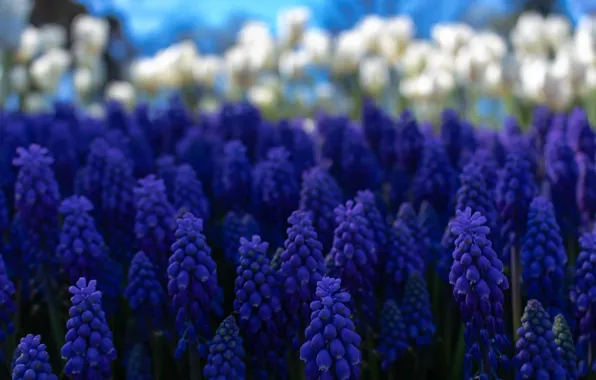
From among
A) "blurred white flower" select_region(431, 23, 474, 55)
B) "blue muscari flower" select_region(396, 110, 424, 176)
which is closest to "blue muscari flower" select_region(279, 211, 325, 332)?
"blue muscari flower" select_region(396, 110, 424, 176)

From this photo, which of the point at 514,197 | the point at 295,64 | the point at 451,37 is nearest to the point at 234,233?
the point at 514,197

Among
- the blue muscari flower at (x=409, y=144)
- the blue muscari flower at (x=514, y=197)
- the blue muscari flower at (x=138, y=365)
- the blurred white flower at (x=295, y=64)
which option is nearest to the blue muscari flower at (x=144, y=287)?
the blue muscari flower at (x=138, y=365)

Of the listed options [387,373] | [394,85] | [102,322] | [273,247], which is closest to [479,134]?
[273,247]

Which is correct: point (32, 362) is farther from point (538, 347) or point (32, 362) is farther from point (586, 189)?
point (586, 189)

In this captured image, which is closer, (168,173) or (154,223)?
(154,223)

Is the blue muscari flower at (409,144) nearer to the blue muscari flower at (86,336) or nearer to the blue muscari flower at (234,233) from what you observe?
the blue muscari flower at (234,233)

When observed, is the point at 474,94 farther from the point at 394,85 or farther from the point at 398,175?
the point at 398,175
